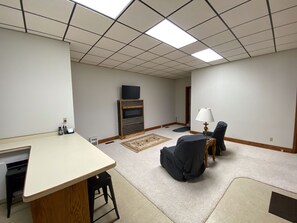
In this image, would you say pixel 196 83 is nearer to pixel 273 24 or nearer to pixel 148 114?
pixel 148 114

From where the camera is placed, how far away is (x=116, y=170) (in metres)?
2.89

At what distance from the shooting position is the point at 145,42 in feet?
8.94

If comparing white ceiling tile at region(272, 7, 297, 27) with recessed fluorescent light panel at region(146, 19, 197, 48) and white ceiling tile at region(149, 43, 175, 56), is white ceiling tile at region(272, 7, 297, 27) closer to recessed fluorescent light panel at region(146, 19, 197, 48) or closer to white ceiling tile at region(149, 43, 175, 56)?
recessed fluorescent light panel at region(146, 19, 197, 48)

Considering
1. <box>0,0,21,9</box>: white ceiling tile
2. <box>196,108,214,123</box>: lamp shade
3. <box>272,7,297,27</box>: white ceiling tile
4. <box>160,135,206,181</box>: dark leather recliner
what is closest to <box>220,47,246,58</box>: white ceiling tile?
<box>272,7,297,27</box>: white ceiling tile

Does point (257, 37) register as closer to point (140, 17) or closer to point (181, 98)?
point (140, 17)

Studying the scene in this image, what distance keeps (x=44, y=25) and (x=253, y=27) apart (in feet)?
11.3

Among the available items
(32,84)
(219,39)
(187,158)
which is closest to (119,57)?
(32,84)

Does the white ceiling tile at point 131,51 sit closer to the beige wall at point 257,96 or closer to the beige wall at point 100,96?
the beige wall at point 100,96

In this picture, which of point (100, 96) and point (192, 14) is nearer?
point (192, 14)

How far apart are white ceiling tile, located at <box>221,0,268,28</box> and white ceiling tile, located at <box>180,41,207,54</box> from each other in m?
0.80

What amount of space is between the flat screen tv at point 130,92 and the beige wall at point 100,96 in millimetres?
227

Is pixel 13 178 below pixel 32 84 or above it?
below

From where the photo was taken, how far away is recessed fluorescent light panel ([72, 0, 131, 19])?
5.39 ft

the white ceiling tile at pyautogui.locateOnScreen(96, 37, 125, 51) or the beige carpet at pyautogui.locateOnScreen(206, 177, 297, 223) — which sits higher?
the white ceiling tile at pyautogui.locateOnScreen(96, 37, 125, 51)
